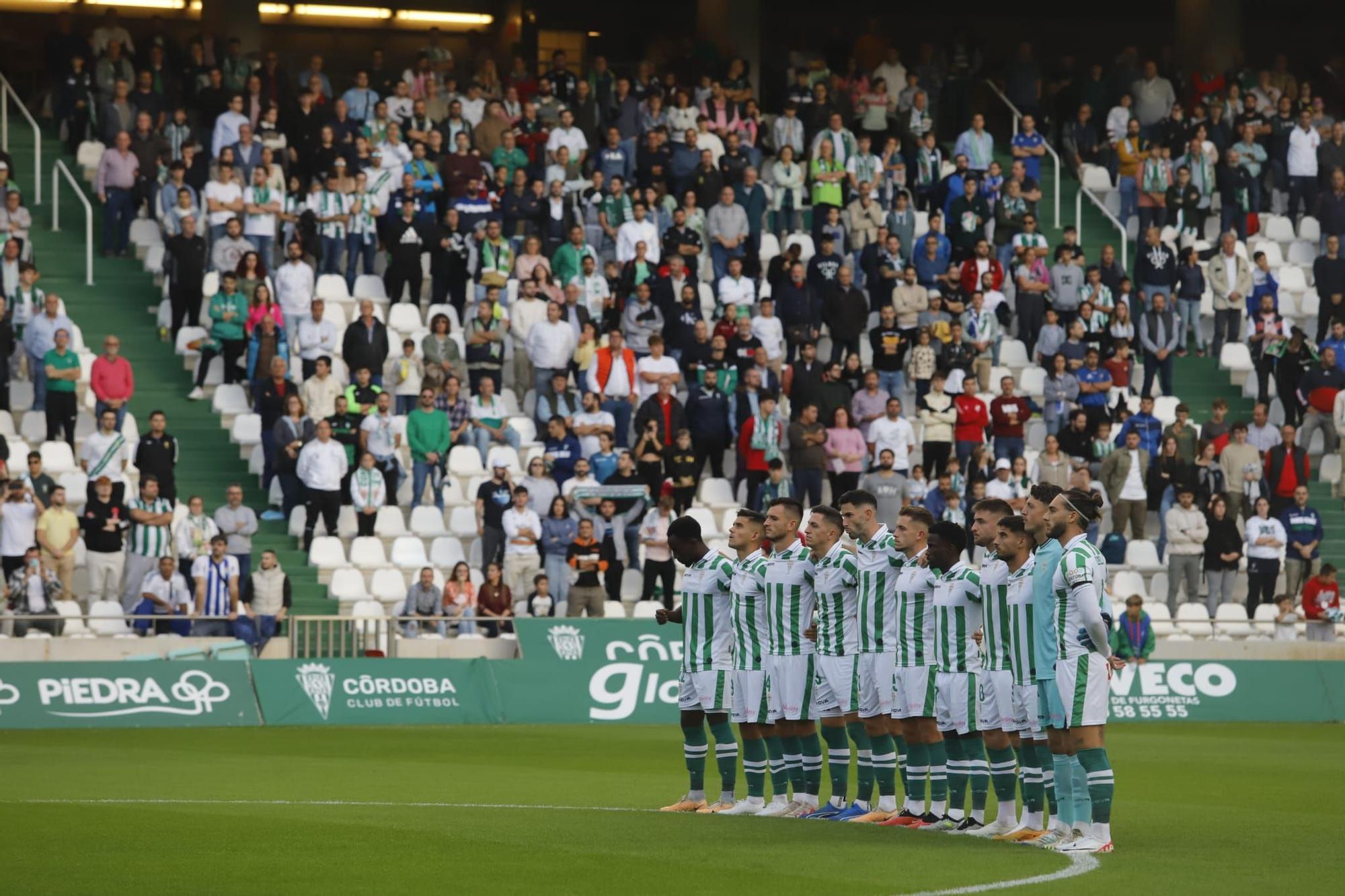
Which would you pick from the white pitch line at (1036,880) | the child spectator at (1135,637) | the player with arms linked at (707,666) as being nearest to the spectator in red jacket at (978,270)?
the child spectator at (1135,637)

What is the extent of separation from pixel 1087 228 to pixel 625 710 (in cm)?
1622

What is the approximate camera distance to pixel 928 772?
1491cm

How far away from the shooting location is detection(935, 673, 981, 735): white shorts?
14.3 m

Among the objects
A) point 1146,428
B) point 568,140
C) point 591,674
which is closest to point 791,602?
point 591,674

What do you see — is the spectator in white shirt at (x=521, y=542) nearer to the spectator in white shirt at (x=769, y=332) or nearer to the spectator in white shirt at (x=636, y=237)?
the spectator in white shirt at (x=769, y=332)

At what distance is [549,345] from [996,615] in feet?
60.7

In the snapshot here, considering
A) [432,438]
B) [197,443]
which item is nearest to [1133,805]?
[432,438]

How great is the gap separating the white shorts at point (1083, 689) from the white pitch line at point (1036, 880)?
839 millimetres

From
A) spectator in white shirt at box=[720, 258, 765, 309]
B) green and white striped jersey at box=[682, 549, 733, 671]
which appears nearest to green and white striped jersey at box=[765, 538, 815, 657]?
green and white striped jersey at box=[682, 549, 733, 671]

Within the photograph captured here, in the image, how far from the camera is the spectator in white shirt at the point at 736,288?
110ft

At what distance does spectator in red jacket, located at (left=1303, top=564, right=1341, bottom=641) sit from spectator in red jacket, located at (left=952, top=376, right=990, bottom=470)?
534 centimetres

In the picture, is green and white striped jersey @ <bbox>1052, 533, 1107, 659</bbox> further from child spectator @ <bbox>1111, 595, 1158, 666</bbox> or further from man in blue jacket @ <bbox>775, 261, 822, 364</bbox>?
man in blue jacket @ <bbox>775, 261, 822, 364</bbox>

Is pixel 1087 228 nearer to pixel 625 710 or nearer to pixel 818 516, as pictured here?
pixel 625 710

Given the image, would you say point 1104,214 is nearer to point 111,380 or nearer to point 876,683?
point 111,380
